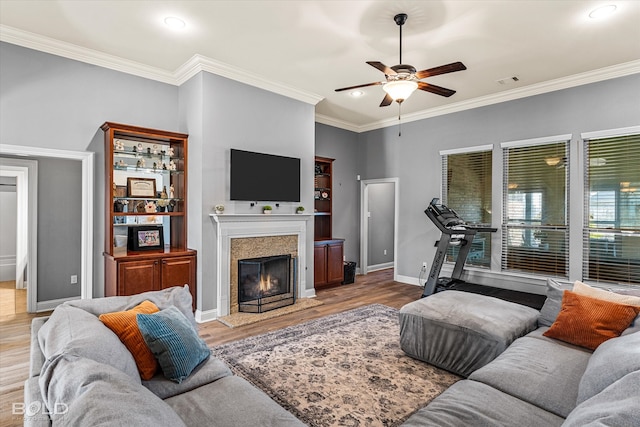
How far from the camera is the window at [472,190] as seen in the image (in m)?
5.47

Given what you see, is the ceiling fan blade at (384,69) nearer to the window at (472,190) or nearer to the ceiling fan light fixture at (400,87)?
the ceiling fan light fixture at (400,87)

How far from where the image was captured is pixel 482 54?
3.95 meters

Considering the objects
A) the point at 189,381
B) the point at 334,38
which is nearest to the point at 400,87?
the point at 334,38

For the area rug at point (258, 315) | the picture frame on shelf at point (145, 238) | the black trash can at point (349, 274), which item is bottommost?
the area rug at point (258, 315)

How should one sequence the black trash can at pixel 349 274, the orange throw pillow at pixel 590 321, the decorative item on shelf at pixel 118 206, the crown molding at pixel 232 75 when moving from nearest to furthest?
the orange throw pillow at pixel 590 321 < the decorative item on shelf at pixel 118 206 < the crown molding at pixel 232 75 < the black trash can at pixel 349 274

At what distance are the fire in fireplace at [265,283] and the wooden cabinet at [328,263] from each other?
2.87ft

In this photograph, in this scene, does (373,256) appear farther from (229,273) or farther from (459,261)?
(229,273)

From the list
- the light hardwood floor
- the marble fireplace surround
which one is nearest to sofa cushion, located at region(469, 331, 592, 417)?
the light hardwood floor

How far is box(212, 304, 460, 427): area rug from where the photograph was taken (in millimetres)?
2387

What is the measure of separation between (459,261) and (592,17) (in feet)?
11.2

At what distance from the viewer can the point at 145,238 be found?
4266 millimetres

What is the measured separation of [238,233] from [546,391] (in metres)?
3.61

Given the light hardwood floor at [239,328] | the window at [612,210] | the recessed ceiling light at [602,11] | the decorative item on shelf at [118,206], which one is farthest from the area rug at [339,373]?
the recessed ceiling light at [602,11]

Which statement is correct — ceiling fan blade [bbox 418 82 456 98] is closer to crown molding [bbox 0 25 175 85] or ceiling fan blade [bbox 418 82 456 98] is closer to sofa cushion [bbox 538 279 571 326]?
sofa cushion [bbox 538 279 571 326]
